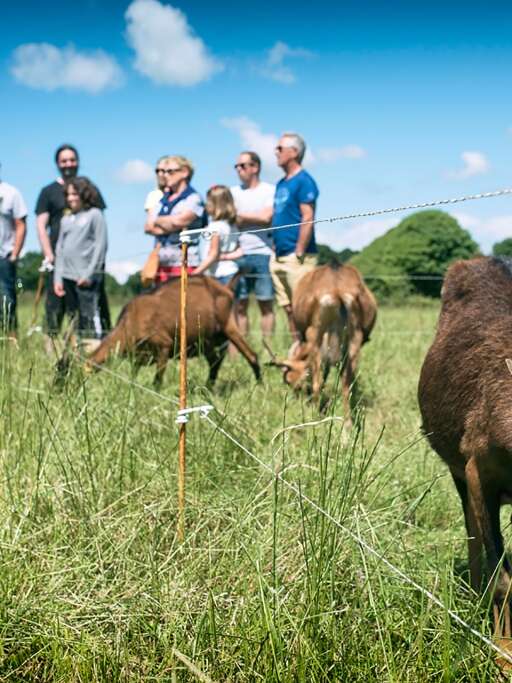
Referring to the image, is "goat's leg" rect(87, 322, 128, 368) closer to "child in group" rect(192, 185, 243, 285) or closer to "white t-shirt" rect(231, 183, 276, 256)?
"child in group" rect(192, 185, 243, 285)

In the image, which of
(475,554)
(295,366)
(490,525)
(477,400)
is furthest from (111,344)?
(490,525)

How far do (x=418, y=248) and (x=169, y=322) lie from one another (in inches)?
1021

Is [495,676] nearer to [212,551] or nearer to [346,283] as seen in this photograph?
[212,551]

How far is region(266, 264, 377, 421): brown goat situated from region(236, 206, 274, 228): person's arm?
1.48m

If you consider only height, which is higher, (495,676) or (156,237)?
(156,237)

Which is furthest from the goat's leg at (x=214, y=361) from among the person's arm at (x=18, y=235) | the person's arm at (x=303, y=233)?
the person's arm at (x=18, y=235)

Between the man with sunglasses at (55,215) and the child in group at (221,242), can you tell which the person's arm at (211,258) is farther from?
the man with sunglasses at (55,215)

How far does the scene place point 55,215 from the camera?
973 centimetres

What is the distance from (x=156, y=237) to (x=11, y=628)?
6.15 m

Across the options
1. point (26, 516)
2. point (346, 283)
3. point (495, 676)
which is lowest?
point (495, 676)

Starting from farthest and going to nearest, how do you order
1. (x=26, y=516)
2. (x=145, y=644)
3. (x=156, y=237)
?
(x=156, y=237) → (x=26, y=516) → (x=145, y=644)

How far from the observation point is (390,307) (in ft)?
75.0

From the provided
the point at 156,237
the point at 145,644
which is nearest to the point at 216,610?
the point at 145,644

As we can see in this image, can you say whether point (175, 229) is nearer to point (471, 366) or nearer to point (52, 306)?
point (52, 306)
